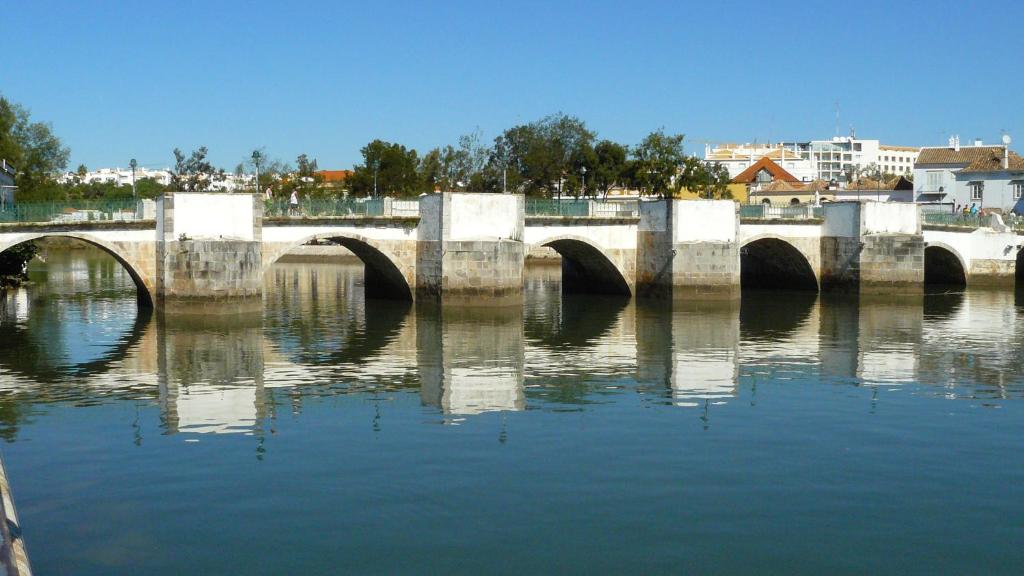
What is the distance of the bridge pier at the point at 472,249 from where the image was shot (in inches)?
1441

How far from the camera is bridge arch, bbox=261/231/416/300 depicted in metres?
35.9

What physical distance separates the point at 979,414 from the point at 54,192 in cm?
5626

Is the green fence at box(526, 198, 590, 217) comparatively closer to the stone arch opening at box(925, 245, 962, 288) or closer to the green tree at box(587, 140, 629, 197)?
the stone arch opening at box(925, 245, 962, 288)

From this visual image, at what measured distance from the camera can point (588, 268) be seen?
45.0 metres

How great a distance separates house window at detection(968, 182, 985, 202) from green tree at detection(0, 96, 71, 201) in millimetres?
52772

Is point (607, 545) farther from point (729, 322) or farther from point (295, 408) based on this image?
point (729, 322)

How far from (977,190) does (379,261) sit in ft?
138

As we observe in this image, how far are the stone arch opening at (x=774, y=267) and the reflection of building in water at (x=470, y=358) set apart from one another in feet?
46.9

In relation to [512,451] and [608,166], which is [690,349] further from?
[608,166]

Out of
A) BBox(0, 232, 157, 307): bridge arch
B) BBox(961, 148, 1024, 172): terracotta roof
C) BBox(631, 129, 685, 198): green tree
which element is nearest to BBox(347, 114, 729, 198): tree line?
BBox(631, 129, 685, 198): green tree

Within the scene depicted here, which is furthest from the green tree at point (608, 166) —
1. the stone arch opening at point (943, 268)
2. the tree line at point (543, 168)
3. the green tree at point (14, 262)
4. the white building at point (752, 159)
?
the white building at point (752, 159)

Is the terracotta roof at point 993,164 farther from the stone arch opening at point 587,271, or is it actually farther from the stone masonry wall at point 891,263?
the stone arch opening at point 587,271

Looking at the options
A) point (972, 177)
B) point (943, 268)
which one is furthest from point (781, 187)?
point (943, 268)

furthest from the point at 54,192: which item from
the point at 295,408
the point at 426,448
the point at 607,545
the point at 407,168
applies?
the point at 607,545
